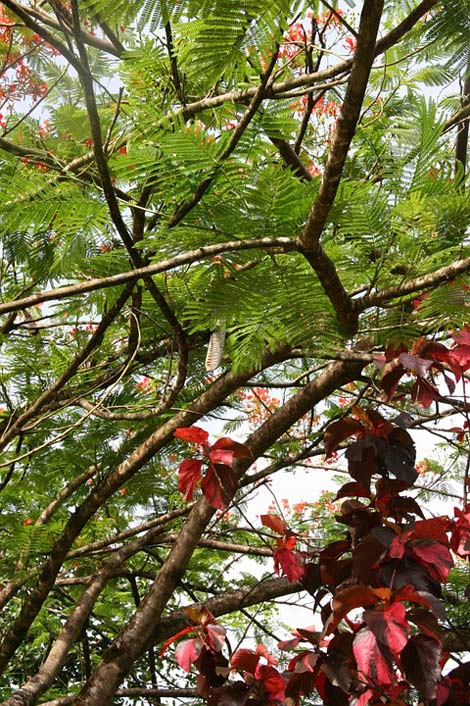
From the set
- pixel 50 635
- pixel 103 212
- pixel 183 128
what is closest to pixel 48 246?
pixel 103 212

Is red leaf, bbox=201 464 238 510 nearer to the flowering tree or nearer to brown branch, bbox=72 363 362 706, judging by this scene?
the flowering tree

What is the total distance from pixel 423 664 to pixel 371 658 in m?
0.13

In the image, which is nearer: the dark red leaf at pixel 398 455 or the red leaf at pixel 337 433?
the dark red leaf at pixel 398 455

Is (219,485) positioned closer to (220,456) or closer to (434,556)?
(220,456)

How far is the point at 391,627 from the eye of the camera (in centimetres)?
131

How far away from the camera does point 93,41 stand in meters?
2.08

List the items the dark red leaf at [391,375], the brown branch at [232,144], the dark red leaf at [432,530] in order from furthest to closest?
the dark red leaf at [391,375], the dark red leaf at [432,530], the brown branch at [232,144]

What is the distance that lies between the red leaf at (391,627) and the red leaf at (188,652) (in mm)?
592

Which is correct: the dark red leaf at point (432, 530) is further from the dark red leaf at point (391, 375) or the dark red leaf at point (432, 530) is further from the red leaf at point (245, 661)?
the red leaf at point (245, 661)

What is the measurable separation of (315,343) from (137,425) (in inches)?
56.6

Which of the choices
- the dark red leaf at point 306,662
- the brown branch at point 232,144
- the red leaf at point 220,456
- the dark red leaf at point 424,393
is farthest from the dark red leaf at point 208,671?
the brown branch at point 232,144

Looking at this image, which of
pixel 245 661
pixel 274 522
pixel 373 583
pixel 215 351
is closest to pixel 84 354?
pixel 215 351

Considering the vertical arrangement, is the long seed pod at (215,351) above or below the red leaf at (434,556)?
above

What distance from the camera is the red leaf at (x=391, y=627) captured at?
1.29 m
